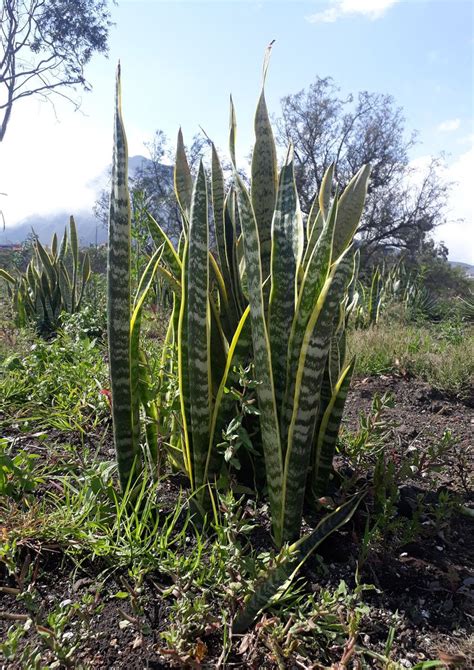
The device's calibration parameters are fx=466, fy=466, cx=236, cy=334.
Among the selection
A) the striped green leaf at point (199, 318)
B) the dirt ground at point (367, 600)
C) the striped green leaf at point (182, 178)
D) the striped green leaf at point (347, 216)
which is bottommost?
the dirt ground at point (367, 600)

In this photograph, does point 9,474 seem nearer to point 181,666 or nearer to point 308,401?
point 181,666

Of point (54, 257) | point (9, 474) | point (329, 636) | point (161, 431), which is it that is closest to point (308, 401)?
point (329, 636)

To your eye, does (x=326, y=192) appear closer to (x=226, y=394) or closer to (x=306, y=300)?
(x=306, y=300)

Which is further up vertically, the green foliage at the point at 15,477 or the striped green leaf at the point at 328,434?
the striped green leaf at the point at 328,434

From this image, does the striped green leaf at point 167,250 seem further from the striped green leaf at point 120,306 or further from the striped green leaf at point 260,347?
the striped green leaf at point 260,347

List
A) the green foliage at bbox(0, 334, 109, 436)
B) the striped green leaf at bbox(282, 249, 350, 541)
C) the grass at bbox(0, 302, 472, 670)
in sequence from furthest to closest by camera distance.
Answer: the green foliage at bbox(0, 334, 109, 436) → the striped green leaf at bbox(282, 249, 350, 541) → the grass at bbox(0, 302, 472, 670)

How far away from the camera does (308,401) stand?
48.0 inches

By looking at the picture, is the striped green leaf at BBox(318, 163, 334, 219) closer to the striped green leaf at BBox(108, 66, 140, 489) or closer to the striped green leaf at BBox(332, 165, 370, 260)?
the striped green leaf at BBox(332, 165, 370, 260)

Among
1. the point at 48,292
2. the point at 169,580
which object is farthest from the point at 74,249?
the point at 169,580

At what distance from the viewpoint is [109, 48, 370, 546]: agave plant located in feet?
4.02

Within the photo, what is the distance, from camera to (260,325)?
4.00 ft

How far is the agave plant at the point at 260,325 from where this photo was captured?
123cm

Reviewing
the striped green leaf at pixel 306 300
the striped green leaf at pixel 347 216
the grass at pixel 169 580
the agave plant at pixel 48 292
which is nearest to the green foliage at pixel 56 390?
the grass at pixel 169 580

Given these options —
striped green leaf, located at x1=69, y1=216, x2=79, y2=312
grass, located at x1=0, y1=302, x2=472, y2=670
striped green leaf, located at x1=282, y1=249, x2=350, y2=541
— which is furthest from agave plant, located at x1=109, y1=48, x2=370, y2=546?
striped green leaf, located at x1=69, y1=216, x2=79, y2=312
